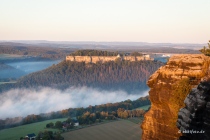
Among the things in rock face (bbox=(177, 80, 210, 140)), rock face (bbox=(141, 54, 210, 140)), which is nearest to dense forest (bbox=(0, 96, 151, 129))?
rock face (bbox=(141, 54, 210, 140))

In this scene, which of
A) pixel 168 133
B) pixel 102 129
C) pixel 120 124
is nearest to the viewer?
pixel 168 133

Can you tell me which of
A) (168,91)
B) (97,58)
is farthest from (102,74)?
(168,91)

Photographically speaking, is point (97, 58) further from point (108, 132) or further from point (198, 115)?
point (198, 115)

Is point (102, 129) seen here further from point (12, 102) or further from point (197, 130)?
point (12, 102)

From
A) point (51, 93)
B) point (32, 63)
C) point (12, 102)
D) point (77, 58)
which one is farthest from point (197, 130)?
point (32, 63)

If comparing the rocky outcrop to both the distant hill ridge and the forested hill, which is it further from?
the forested hill

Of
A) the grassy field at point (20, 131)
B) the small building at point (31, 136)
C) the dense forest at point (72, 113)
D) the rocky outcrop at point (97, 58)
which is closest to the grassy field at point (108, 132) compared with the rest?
the small building at point (31, 136)
